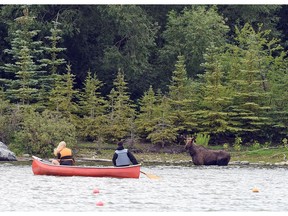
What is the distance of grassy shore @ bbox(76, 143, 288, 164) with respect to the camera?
47.9 metres

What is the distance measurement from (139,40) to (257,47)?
655 centimetres

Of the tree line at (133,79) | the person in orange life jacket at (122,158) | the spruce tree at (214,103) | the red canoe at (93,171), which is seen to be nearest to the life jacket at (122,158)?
the person in orange life jacket at (122,158)

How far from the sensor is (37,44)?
5484 cm

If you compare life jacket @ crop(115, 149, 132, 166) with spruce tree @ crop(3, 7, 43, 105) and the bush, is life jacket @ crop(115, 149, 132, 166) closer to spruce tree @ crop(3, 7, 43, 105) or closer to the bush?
the bush

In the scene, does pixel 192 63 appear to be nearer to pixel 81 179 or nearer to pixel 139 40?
pixel 139 40

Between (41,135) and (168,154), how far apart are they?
249 inches

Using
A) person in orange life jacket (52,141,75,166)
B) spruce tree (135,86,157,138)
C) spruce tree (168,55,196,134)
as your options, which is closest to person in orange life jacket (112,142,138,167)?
person in orange life jacket (52,141,75,166)

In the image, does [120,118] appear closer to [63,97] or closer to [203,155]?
[63,97]

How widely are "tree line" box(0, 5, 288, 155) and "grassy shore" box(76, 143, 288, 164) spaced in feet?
1.91

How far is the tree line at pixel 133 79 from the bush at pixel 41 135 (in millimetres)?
52

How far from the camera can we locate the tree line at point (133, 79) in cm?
5056

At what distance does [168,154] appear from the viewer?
49688 millimetres

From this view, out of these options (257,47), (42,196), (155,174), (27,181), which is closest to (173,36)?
(257,47)

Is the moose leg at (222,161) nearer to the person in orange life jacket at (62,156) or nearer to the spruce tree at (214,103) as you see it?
the spruce tree at (214,103)
